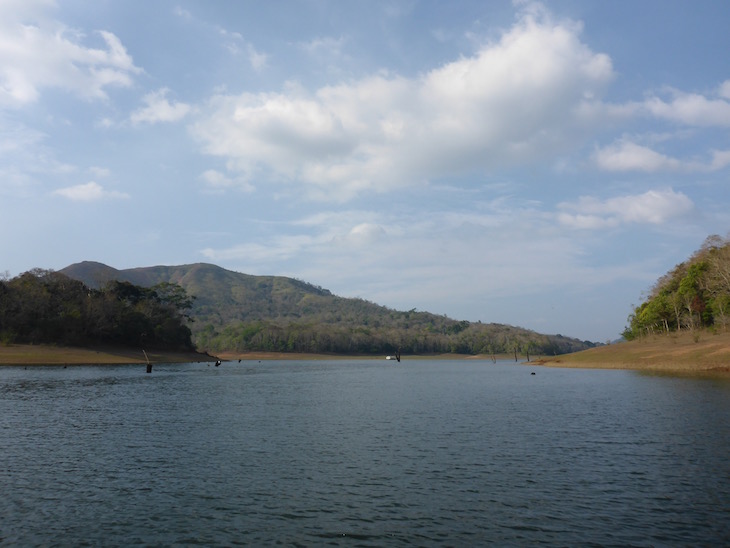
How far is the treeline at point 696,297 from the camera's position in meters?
110

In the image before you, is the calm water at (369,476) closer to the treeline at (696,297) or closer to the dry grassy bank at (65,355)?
the treeline at (696,297)

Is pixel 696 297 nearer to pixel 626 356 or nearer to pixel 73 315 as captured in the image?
pixel 626 356

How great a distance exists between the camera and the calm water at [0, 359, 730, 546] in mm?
17797

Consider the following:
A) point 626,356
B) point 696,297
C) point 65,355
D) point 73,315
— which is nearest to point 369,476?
point 626,356

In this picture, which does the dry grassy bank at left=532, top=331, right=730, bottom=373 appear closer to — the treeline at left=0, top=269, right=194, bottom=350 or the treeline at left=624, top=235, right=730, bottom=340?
the treeline at left=624, top=235, right=730, bottom=340

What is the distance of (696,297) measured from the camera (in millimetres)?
123750

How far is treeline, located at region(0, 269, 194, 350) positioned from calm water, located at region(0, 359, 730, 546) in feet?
A: 356

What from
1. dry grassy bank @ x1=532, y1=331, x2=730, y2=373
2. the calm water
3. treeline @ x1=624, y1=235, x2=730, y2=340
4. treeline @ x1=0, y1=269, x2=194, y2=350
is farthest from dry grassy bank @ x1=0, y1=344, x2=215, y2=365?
treeline @ x1=624, y1=235, x2=730, y2=340

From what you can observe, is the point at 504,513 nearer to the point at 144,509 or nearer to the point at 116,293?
the point at 144,509

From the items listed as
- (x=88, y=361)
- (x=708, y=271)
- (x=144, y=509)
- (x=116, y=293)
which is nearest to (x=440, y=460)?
(x=144, y=509)

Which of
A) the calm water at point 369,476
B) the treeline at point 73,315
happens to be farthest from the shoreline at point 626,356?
the calm water at point 369,476

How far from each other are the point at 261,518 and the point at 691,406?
136ft

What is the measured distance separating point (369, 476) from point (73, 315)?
497 feet

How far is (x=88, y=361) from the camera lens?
139750 mm
